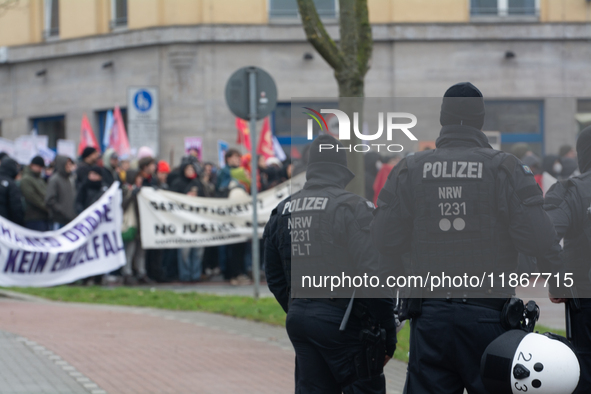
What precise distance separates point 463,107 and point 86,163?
11.0m

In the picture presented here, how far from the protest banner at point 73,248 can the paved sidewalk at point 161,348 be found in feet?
5.46

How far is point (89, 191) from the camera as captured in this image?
14828 millimetres

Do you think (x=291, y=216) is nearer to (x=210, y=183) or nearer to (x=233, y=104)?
(x=233, y=104)

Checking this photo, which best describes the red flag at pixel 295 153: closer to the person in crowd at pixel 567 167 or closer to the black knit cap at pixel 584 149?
the black knit cap at pixel 584 149

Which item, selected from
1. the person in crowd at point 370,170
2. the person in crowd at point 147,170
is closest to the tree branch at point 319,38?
the person in crowd at point 370,170

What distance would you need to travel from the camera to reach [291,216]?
5.32m

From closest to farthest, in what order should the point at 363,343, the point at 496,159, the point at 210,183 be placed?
1. the point at 496,159
2. the point at 363,343
3. the point at 210,183

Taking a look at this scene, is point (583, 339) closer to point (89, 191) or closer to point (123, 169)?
point (89, 191)

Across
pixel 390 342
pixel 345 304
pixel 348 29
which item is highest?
pixel 348 29

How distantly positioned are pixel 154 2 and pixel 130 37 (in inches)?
47.9

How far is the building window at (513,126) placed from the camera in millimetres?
5262

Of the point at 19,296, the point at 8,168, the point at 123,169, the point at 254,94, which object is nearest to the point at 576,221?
the point at 254,94

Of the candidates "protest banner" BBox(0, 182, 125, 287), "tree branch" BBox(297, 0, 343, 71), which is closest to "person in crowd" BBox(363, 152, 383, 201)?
"tree branch" BBox(297, 0, 343, 71)

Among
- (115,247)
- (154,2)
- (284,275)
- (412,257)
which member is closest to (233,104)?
(115,247)
